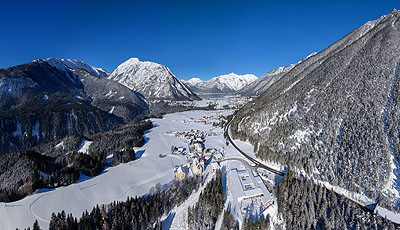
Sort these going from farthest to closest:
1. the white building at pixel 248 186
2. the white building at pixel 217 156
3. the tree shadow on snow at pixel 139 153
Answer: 1. the tree shadow on snow at pixel 139 153
2. the white building at pixel 217 156
3. the white building at pixel 248 186

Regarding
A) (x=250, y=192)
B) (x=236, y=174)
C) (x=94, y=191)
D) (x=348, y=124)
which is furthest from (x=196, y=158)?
(x=348, y=124)

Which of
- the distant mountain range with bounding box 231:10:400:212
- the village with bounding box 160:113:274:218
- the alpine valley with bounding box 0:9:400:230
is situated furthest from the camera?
the distant mountain range with bounding box 231:10:400:212

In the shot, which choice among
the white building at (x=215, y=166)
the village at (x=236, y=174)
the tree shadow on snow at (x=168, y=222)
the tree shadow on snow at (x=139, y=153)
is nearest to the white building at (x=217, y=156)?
the village at (x=236, y=174)

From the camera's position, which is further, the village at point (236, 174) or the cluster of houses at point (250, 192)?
the village at point (236, 174)

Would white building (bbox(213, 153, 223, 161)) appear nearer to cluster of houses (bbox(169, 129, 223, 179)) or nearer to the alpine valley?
cluster of houses (bbox(169, 129, 223, 179))

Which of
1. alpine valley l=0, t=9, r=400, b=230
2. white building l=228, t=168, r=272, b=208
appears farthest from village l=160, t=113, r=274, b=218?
alpine valley l=0, t=9, r=400, b=230

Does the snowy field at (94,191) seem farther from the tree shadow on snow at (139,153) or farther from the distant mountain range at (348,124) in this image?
the distant mountain range at (348,124)

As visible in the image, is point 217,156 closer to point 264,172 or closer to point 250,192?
point 264,172

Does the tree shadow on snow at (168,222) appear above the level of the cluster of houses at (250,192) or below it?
below

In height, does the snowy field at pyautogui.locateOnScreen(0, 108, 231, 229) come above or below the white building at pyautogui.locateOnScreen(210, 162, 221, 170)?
above
